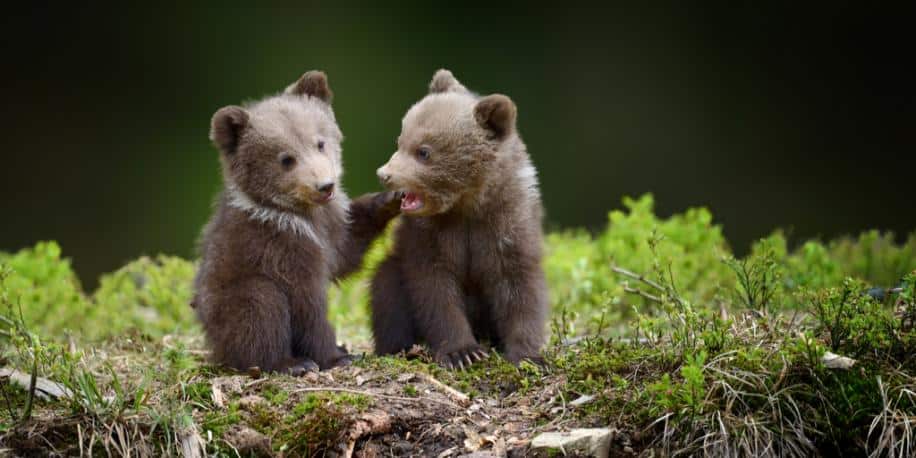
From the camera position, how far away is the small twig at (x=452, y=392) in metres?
4.39

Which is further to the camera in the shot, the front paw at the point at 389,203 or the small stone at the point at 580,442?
the front paw at the point at 389,203

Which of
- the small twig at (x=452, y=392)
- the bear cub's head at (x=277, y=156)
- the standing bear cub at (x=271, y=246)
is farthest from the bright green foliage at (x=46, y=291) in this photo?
the small twig at (x=452, y=392)

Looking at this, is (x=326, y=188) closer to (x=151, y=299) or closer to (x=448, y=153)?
(x=448, y=153)

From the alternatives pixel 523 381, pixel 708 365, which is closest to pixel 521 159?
pixel 523 381

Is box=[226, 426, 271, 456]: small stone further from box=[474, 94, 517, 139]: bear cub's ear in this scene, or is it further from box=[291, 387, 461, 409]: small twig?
box=[474, 94, 517, 139]: bear cub's ear

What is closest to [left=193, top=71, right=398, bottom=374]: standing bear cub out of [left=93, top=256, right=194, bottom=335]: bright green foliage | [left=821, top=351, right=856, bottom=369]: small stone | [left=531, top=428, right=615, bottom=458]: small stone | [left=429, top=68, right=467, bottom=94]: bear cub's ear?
[left=429, top=68, right=467, bottom=94]: bear cub's ear

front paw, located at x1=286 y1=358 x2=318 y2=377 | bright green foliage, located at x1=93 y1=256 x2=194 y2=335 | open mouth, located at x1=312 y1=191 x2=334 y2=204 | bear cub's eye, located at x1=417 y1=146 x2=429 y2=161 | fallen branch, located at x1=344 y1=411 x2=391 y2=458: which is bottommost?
fallen branch, located at x1=344 y1=411 x2=391 y2=458

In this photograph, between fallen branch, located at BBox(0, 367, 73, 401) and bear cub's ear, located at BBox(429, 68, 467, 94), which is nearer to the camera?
fallen branch, located at BBox(0, 367, 73, 401)

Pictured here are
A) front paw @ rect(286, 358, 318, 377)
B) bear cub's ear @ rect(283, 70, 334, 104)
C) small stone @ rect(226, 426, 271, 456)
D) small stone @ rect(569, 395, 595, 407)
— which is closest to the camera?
small stone @ rect(226, 426, 271, 456)

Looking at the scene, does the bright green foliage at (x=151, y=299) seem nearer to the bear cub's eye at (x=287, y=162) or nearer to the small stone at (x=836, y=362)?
the bear cub's eye at (x=287, y=162)

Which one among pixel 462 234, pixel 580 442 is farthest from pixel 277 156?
pixel 580 442

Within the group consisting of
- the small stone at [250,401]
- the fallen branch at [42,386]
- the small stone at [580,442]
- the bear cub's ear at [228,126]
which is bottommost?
the small stone at [580,442]

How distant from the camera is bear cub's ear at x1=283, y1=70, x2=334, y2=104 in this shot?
17.5 feet

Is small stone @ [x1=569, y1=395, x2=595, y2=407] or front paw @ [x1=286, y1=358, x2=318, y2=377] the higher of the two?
front paw @ [x1=286, y1=358, x2=318, y2=377]
